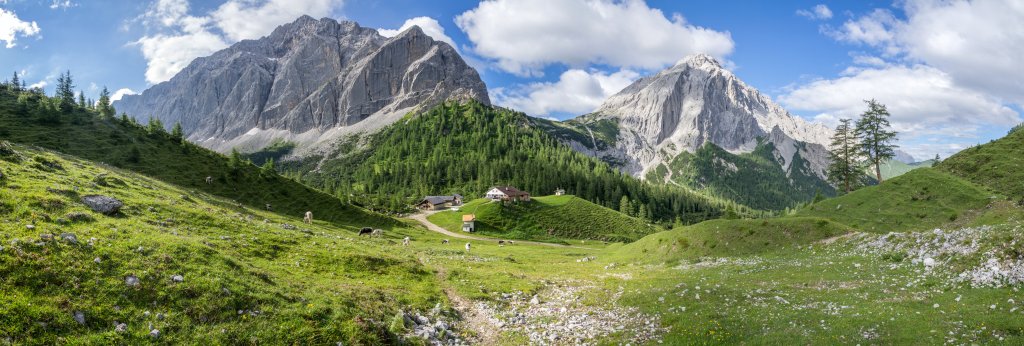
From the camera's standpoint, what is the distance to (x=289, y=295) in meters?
19.7

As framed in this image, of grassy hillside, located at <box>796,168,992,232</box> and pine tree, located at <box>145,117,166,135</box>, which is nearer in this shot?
grassy hillside, located at <box>796,168,992,232</box>

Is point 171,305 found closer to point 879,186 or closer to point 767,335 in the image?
point 767,335

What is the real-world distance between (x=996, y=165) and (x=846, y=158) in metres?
24.8

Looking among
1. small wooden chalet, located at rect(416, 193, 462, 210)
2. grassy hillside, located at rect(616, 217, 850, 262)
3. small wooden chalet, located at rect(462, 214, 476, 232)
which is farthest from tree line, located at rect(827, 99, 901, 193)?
small wooden chalet, located at rect(416, 193, 462, 210)

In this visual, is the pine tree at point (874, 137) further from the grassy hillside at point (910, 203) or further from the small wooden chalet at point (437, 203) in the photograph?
the small wooden chalet at point (437, 203)

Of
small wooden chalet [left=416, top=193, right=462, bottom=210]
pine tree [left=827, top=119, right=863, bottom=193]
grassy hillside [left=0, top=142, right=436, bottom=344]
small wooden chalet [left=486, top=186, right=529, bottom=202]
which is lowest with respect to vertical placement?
grassy hillside [left=0, top=142, right=436, bottom=344]

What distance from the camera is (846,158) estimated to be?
293ft

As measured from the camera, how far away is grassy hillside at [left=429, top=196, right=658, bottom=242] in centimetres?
13075

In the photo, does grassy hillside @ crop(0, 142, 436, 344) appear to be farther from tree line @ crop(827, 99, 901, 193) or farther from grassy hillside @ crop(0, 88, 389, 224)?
tree line @ crop(827, 99, 901, 193)

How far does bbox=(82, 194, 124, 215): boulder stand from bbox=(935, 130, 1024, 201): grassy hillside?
93.4 metres

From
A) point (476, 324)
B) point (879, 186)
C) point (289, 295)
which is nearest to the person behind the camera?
point (289, 295)

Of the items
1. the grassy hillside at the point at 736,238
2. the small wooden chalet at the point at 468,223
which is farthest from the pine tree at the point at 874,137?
the small wooden chalet at the point at 468,223

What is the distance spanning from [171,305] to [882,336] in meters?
26.7

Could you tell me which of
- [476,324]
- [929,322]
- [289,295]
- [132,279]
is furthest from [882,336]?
[132,279]
